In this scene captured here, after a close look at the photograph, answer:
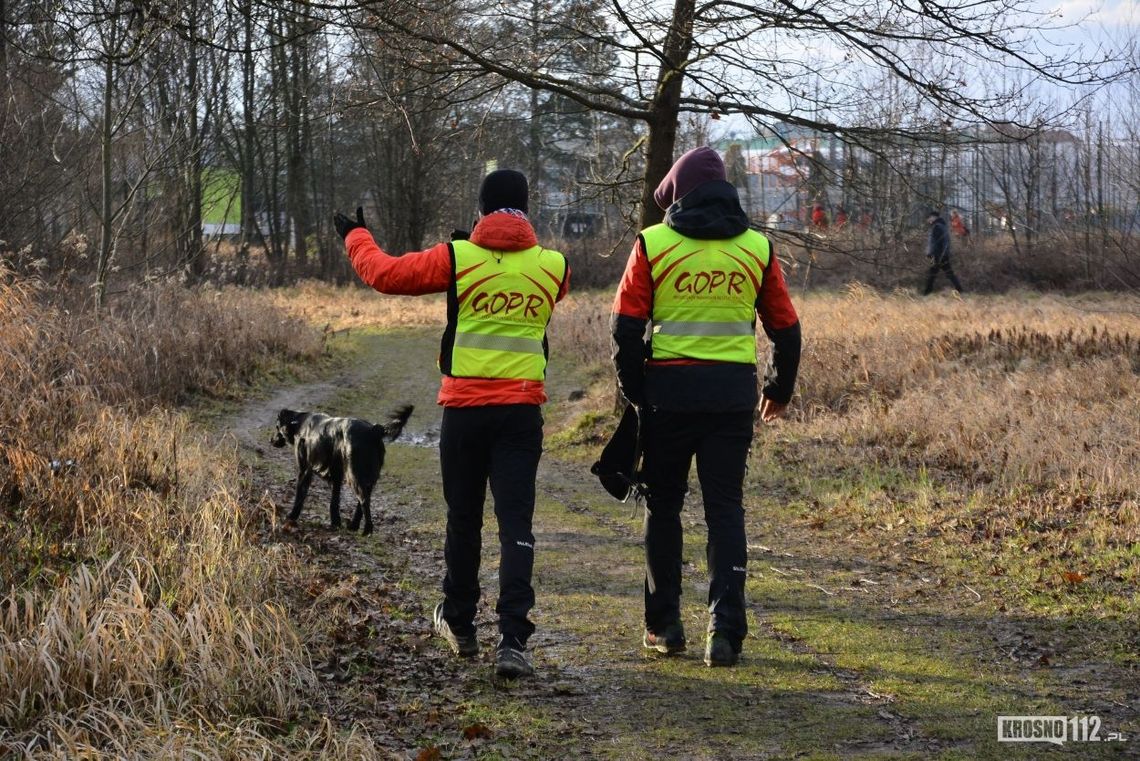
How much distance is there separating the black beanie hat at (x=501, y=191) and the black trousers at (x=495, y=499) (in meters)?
0.97

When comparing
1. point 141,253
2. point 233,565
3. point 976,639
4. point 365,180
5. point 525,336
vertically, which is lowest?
point 976,639

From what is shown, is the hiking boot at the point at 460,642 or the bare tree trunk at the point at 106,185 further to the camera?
the bare tree trunk at the point at 106,185

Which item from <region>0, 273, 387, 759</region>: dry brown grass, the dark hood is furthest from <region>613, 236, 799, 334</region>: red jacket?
<region>0, 273, 387, 759</region>: dry brown grass

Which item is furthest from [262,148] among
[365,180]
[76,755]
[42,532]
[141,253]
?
[76,755]

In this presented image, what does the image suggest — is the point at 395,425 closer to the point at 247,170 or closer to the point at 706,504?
the point at 706,504

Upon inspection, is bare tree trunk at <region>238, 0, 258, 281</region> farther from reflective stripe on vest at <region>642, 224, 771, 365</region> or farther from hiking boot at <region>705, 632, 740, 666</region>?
hiking boot at <region>705, 632, 740, 666</region>

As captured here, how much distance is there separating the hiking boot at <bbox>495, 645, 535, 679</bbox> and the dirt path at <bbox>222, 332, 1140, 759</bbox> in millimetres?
59

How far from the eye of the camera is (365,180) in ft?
133

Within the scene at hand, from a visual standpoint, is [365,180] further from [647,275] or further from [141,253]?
[647,275]

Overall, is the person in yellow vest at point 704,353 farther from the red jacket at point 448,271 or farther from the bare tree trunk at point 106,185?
the bare tree trunk at point 106,185

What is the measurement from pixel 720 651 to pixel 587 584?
1.99 metres

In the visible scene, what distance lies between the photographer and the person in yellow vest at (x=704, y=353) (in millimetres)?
5301

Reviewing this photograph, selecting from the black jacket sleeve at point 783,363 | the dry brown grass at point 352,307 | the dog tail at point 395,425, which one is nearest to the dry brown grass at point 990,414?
the black jacket sleeve at point 783,363

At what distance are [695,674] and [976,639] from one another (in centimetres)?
168
